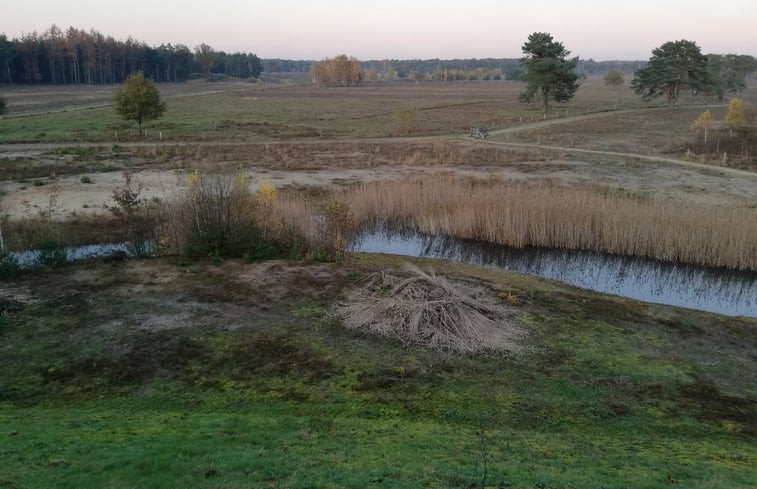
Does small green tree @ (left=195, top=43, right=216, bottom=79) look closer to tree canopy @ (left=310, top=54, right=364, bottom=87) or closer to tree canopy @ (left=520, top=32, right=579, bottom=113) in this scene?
tree canopy @ (left=310, top=54, right=364, bottom=87)

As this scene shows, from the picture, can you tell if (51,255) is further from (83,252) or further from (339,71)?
(339,71)

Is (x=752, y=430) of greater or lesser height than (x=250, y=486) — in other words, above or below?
below

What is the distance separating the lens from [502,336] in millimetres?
12547

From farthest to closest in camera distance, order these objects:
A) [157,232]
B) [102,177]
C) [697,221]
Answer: [102,177] < [697,221] < [157,232]

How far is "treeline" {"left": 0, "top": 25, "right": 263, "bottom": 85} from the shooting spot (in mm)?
110188

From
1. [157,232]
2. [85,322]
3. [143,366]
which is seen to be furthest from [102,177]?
[143,366]

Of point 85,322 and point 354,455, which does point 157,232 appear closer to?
point 85,322

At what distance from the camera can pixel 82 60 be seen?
402 ft

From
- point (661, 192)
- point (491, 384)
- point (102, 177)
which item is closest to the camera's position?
point (491, 384)

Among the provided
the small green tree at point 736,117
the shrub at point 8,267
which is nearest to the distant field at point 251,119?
the small green tree at point 736,117

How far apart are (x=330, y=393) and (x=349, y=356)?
154 cm

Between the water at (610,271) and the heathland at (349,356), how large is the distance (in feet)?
1.73

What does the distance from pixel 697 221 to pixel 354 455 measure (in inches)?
682

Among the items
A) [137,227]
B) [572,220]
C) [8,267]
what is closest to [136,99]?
[137,227]
